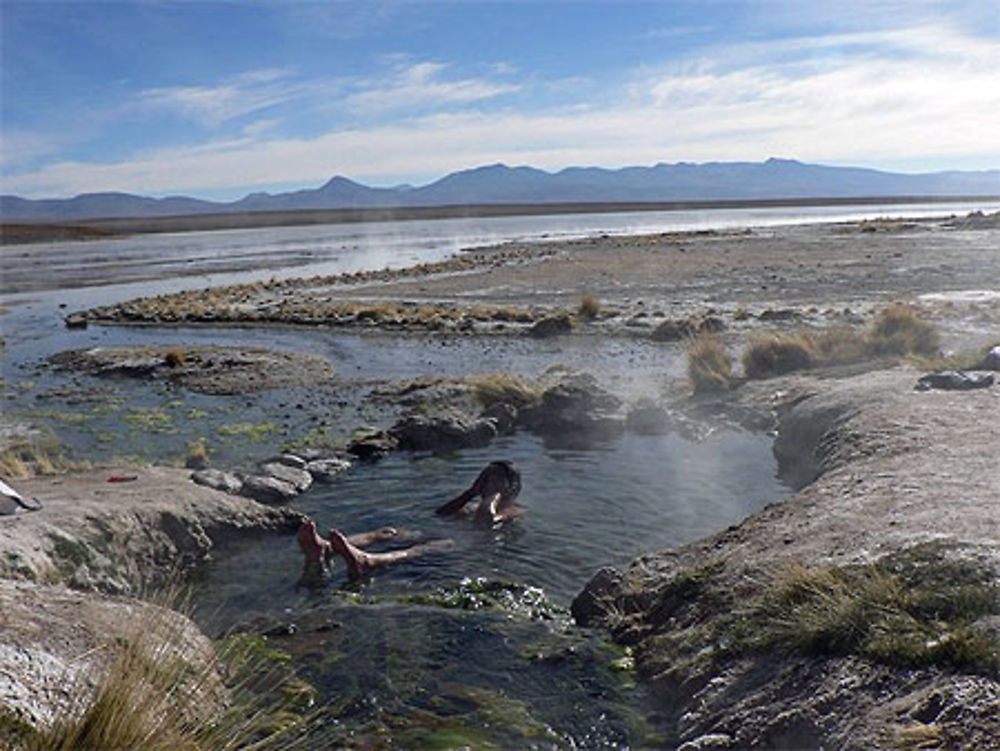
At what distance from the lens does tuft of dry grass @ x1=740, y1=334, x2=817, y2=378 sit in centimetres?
1800

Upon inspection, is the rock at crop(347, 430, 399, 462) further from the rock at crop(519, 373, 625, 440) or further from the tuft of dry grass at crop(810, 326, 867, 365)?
the tuft of dry grass at crop(810, 326, 867, 365)

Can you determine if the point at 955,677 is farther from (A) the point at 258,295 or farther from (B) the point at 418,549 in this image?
(A) the point at 258,295

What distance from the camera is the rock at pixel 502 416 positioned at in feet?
50.6

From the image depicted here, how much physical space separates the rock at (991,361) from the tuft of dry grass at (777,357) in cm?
396

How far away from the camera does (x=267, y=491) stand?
1189 cm

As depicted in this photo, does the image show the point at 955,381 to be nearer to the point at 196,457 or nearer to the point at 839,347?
the point at 839,347

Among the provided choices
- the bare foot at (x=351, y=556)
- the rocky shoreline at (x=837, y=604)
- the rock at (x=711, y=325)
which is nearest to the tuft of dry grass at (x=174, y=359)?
the rock at (x=711, y=325)

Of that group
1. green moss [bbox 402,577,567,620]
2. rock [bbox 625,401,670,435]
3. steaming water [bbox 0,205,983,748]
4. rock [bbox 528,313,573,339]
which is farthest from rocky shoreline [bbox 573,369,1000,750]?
rock [bbox 528,313,573,339]

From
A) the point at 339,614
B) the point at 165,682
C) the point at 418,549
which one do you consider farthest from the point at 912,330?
the point at 165,682

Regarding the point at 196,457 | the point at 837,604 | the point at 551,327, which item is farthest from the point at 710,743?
the point at 551,327

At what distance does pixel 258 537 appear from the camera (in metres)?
10.5

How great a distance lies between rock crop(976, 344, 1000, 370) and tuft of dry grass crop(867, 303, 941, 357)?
121 inches

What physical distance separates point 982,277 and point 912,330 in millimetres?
20005

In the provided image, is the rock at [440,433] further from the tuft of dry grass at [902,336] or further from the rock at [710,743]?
the rock at [710,743]
